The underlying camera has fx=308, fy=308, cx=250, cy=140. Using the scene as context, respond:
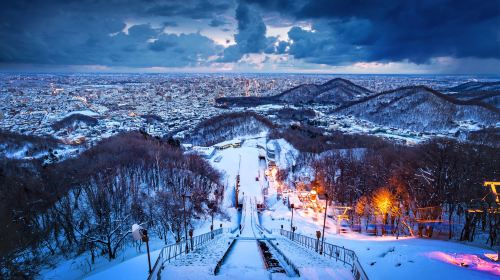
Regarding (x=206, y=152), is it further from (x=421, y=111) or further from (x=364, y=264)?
(x=421, y=111)

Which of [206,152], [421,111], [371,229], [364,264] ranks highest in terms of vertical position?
[421,111]

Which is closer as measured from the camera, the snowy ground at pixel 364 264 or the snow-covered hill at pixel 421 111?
the snowy ground at pixel 364 264

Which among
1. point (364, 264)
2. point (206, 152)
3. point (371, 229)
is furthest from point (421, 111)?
point (364, 264)

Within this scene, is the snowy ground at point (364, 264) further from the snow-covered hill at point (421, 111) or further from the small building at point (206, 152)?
the snow-covered hill at point (421, 111)

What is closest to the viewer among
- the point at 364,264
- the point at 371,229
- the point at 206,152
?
the point at 364,264

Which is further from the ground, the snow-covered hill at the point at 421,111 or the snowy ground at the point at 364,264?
the snow-covered hill at the point at 421,111

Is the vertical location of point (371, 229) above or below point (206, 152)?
below

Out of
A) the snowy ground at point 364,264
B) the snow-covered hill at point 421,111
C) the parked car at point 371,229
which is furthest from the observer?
the snow-covered hill at point 421,111

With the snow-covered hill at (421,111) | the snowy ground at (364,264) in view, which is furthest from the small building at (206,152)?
the snow-covered hill at (421,111)

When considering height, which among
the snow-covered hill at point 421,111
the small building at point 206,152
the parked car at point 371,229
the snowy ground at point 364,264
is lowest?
the parked car at point 371,229

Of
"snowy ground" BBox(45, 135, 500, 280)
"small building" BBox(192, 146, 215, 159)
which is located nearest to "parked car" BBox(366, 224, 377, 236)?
"snowy ground" BBox(45, 135, 500, 280)

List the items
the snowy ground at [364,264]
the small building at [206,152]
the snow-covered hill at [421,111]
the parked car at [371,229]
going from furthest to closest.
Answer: the snow-covered hill at [421,111] < the small building at [206,152] < the parked car at [371,229] < the snowy ground at [364,264]

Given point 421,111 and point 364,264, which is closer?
point 364,264
